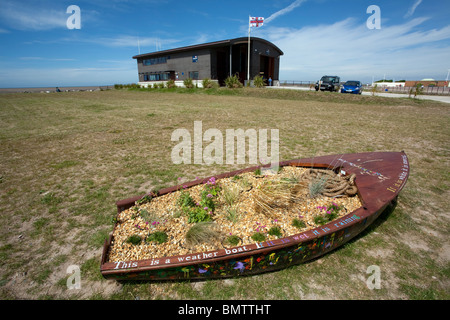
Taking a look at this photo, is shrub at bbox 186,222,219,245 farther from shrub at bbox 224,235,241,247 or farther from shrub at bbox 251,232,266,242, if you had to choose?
shrub at bbox 251,232,266,242

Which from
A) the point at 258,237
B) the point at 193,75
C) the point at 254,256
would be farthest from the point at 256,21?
the point at 254,256

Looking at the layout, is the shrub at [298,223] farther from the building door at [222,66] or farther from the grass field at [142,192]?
the building door at [222,66]

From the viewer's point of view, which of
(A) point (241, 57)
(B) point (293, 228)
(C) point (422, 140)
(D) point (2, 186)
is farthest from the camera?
(A) point (241, 57)

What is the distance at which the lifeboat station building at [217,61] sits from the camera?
3288cm

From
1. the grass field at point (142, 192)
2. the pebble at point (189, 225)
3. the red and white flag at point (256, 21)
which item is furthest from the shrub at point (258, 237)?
the red and white flag at point (256, 21)

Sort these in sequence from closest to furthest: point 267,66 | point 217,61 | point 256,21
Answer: point 256,21
point 217,61
point 267,66

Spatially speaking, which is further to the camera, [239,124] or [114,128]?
[239,124]

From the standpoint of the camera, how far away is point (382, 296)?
231 cm

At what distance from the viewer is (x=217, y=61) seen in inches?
1371

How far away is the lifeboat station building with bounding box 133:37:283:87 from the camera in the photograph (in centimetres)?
3288

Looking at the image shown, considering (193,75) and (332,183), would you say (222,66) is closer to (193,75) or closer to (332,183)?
(193,75)

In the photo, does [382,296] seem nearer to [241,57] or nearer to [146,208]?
[146,208]

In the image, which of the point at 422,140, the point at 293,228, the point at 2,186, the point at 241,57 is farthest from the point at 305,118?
the point at 241,57
